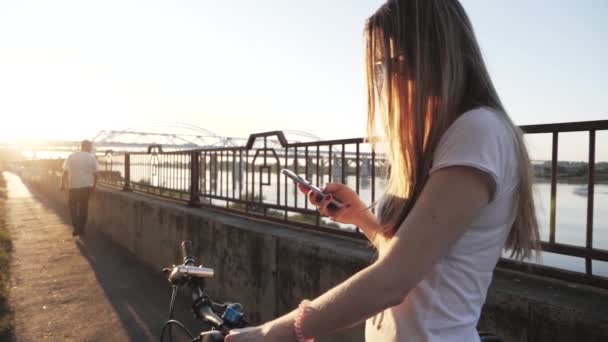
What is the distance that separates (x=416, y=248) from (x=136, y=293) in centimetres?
523

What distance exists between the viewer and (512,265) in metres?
2.51

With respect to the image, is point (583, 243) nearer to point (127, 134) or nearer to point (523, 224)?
point (523, 224)

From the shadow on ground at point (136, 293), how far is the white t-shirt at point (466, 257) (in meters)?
3.39

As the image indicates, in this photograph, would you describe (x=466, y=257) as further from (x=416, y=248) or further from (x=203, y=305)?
(x=203, y=305)

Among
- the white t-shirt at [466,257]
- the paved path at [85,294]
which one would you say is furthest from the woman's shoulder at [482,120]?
the paved path at [85,294]

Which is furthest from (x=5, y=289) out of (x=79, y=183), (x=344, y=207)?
(x=344, y=207)

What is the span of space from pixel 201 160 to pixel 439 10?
5.73m

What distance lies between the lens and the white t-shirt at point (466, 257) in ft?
3.32

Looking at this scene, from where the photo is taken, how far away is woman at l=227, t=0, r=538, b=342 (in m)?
0.97

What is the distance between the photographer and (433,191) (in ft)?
3.20

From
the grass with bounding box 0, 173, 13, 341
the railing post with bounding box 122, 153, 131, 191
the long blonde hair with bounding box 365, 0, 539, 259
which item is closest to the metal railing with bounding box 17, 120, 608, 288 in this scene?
the long blonde hair with bounding box 365, 0, 539, 259

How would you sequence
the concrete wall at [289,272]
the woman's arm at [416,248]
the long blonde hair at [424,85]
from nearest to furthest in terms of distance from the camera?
the woman's arm at [416,248]
the long blonde hair at [424,85]
the concrete wall at [289,272]

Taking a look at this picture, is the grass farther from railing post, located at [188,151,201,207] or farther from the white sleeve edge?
the white sleeve edge

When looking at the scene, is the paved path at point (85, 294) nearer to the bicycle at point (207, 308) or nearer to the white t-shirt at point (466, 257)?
the bicycle at point (207, 308)
